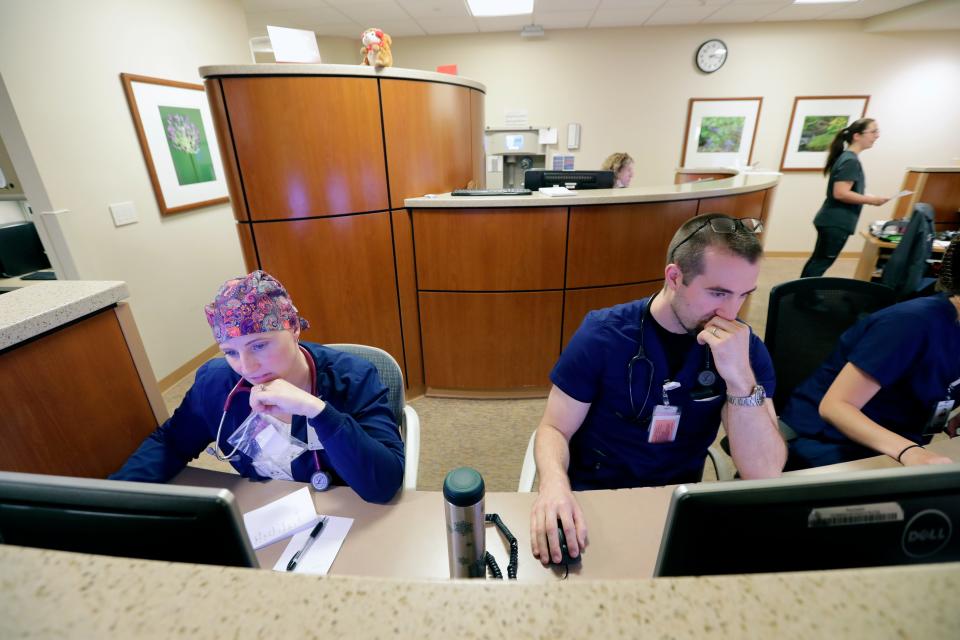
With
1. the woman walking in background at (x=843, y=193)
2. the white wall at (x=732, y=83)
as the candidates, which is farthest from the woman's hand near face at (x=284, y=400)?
the white wall at (x=732, y=83)

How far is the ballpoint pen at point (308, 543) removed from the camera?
31.8 inches

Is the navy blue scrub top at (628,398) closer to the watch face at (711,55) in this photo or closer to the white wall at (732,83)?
the white wall at (732,83)

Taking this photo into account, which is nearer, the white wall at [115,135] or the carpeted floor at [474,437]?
the carpeted floor at [474,437]

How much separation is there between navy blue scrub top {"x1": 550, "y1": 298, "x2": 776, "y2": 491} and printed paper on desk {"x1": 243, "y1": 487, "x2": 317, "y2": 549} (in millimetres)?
705

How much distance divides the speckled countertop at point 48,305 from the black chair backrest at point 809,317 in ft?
6.70

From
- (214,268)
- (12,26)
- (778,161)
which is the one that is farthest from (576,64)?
(12,26)

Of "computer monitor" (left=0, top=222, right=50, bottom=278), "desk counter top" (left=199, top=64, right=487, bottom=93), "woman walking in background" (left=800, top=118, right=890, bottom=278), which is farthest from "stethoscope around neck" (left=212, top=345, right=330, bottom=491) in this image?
"woman walking in background" (left=800, top=118, right=890, bottom=278)

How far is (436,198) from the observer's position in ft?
7.99

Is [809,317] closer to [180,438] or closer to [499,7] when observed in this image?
[180,438]

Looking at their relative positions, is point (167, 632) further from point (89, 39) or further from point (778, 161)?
point (778, 161)

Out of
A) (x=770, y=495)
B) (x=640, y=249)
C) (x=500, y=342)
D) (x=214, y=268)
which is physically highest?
(x=770, y=495)

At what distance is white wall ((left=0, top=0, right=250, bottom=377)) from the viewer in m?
2.28

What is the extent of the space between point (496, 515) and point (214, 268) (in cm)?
370

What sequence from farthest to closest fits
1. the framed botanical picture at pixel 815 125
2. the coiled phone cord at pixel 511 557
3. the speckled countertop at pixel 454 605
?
the framed botanical picture at pixel 815 125 → the coiled phone cord at pixel 511 557 → the speckled countertop at pixel 454 605
